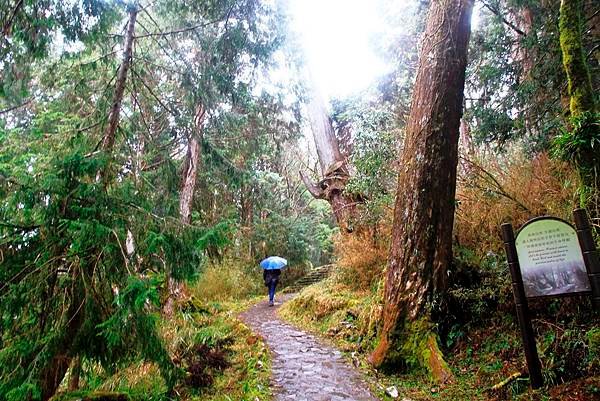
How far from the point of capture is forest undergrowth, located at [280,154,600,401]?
3.53m

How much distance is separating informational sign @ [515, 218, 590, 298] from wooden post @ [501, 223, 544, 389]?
0.05m

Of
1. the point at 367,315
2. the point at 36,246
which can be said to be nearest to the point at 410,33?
the point at 367,315

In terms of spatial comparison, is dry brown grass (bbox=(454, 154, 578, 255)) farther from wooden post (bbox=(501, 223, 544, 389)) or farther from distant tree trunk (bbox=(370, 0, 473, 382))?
wooden post (bbox=(501, 223, 544, 389))

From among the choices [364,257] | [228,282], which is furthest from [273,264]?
[364,257]

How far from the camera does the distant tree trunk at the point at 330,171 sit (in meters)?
10.5

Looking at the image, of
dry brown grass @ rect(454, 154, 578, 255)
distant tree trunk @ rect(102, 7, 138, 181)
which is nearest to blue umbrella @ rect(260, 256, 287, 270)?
dry brown grass @ rect(454, 154, 578, 255)

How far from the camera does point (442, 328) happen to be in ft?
16.3

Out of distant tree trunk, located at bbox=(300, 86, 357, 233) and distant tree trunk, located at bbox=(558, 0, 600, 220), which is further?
distant tree trunk, located at bbox=(300, 86, 357, 233)

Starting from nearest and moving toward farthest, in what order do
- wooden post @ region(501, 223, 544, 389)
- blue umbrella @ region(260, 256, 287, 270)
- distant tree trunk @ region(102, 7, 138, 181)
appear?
wooden post @ region(501, 223, 544, 389)
distant tree trunk @ region(102, 7, 138, 181)
blue umbrella @ region(260, 256, 287, 270)

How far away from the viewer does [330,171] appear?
37.6 feet

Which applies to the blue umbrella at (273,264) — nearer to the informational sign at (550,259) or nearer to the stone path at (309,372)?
the stone path at (309,372)

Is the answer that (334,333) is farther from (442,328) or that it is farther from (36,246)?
(36,246)

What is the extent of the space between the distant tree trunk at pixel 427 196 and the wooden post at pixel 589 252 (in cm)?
188

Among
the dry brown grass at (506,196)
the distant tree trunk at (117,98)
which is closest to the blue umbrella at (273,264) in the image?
the dry brown grass at (506,196)
